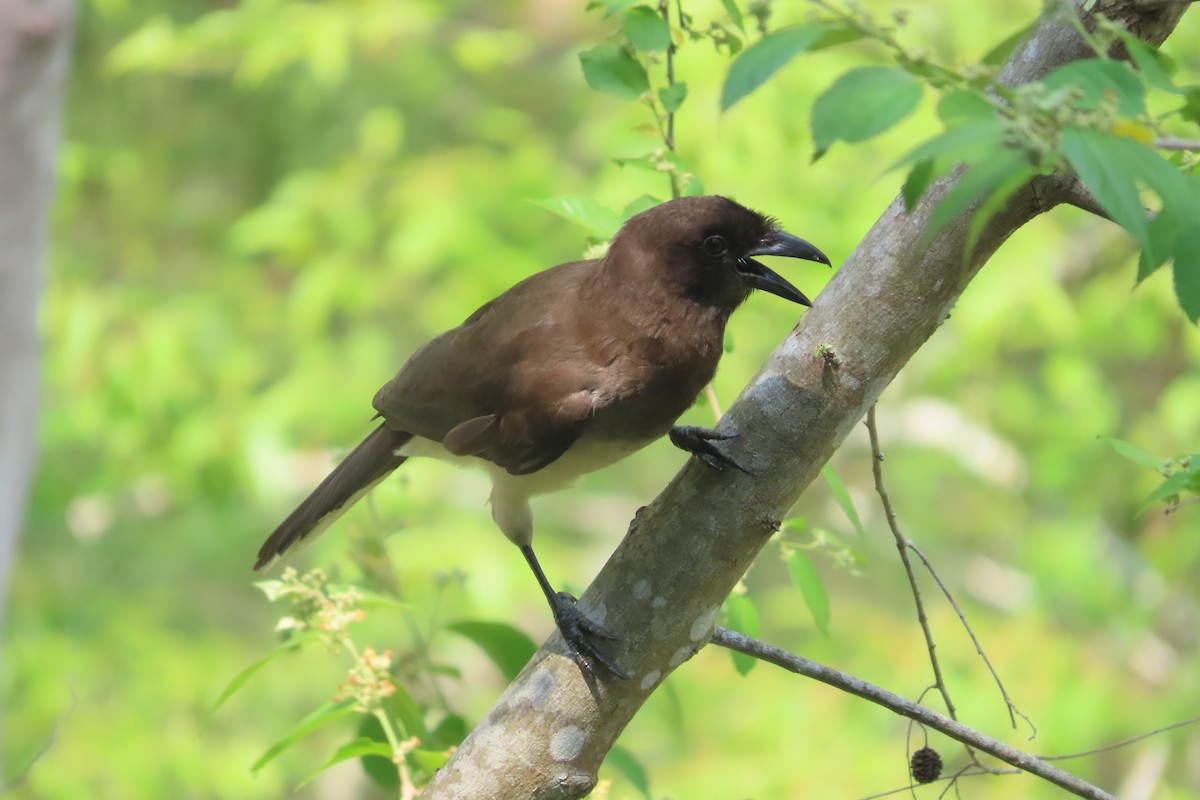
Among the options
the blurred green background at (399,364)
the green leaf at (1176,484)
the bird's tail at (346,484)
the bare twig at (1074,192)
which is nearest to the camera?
the green leaf at (1176,484)

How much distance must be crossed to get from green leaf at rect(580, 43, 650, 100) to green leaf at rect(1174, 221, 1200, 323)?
128cm

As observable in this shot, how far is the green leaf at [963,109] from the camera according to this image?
1.15 metres

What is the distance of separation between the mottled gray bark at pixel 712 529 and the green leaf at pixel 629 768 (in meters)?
0.34

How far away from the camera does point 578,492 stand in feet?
26.8

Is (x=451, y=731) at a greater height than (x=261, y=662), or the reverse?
(x=261, y=662)

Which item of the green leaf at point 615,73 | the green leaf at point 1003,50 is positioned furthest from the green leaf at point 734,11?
the green leaf at point 1003,50

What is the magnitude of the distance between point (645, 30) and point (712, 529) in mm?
895

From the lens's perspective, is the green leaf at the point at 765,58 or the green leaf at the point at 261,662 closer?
the green leaf at the point at 765,58

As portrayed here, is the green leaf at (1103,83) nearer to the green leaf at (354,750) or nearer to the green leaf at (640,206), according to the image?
the green leaf at (640,206)

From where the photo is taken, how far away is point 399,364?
6594mm

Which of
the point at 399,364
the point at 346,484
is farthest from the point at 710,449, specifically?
the point at 399,364

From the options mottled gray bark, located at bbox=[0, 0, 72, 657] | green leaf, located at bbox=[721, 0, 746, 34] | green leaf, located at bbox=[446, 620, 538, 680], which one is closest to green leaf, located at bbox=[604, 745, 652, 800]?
green leaf, located at bbox=[446, 620, 538, 680]

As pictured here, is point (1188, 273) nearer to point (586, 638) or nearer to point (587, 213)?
point (586, 638)

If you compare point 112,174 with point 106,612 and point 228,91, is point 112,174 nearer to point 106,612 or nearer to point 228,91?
point 228,91
